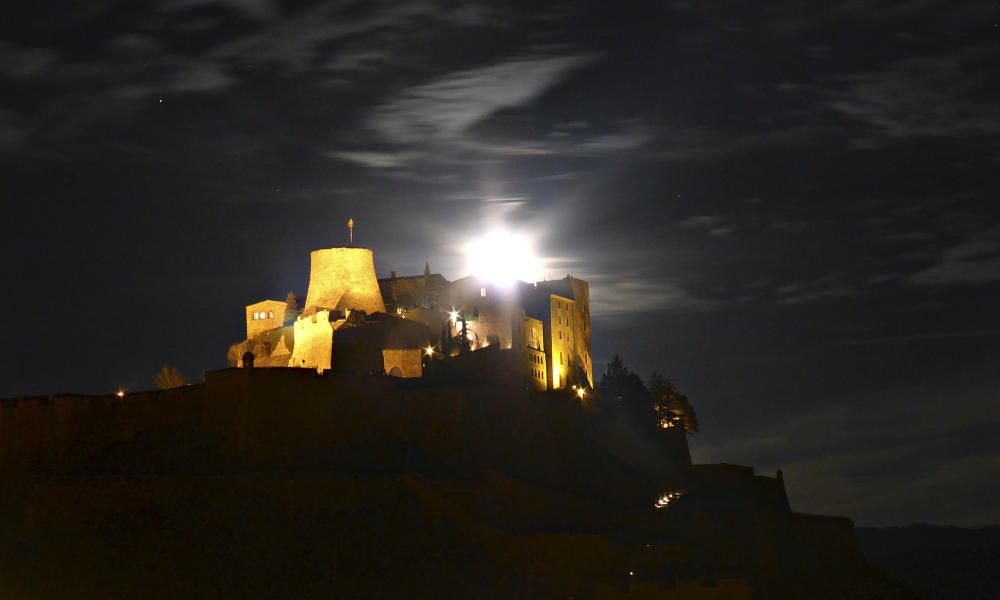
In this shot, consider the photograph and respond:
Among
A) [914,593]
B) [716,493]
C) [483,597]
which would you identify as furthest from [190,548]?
[914,593]

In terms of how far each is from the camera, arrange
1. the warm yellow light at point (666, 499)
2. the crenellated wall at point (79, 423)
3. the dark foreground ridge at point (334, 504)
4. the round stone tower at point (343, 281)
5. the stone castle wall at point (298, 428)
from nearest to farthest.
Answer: the dark foreground ridge at point (334, 504), the crenellated wall at point (79, 423), the stone castle wall at point (298, 428), the warm yellow light at point (666, 499), the round stone tower at point (343, 281)

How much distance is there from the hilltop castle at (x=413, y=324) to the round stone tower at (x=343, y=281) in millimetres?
49

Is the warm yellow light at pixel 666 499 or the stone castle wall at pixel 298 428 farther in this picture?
the warm yellow light at pixel 666 499

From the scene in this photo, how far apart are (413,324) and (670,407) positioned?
20.2 meters

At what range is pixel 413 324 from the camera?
234ft

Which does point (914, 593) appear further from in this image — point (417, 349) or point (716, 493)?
point (417, 349)

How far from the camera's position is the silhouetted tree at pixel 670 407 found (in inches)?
3342

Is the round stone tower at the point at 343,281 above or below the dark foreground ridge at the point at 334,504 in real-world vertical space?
above

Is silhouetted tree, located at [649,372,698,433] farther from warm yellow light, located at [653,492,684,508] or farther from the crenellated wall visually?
the crenellated wall

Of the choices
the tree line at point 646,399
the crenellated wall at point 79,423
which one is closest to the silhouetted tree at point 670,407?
the tree line at point 646,399

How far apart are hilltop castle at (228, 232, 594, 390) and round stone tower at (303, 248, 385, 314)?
0.05 meters

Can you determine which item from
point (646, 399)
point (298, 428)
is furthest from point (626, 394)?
point (298, 428)

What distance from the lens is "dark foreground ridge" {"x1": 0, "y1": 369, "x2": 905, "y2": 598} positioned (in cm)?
5281

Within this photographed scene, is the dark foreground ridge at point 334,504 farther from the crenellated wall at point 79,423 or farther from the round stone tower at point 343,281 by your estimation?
the round stone tower at point 343,281
